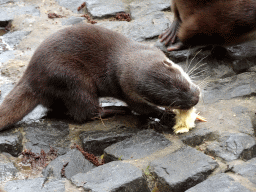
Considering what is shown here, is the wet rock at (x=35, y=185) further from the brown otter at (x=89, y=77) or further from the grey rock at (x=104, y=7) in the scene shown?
the grey rock at (x=104, y=7)

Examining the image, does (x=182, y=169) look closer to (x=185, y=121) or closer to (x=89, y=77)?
(x=185, y=121)

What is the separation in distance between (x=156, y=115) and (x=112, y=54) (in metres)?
0.73

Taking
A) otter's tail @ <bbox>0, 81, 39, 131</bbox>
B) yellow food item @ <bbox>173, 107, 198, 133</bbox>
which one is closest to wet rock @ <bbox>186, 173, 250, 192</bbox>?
yellow food item @ <bbox>173, 107, 198, 133</bbox>

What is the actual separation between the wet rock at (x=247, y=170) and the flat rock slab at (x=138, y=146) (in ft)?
2.02

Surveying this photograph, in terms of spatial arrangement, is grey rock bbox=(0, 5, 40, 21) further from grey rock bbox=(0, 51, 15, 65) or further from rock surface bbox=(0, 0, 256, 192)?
grey rock bbox=(0, 51, 15, 65)

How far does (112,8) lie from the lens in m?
5.18

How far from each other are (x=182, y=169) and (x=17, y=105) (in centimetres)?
165

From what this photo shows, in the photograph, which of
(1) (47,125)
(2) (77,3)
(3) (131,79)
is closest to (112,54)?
(3) (131,79)

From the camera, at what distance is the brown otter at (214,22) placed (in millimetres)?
3559

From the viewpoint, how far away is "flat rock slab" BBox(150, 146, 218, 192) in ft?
7.44

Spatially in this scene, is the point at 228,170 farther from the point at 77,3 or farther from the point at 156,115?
the point at 77,3

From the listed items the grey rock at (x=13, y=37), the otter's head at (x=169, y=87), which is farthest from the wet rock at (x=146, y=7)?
the otter's head at (x=169, y=87)

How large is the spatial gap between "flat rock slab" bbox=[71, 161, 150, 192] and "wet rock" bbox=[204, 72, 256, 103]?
4.54 ft

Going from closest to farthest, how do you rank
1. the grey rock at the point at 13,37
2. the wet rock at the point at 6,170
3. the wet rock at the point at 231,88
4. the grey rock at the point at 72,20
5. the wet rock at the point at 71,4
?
the wet rock at the point at 6,170 → the wet rock at the point at 231,88 → the grey rock at the point at 13,37 → the grey rock at the point at 72,20 → the wet rock at the point at 71,4
